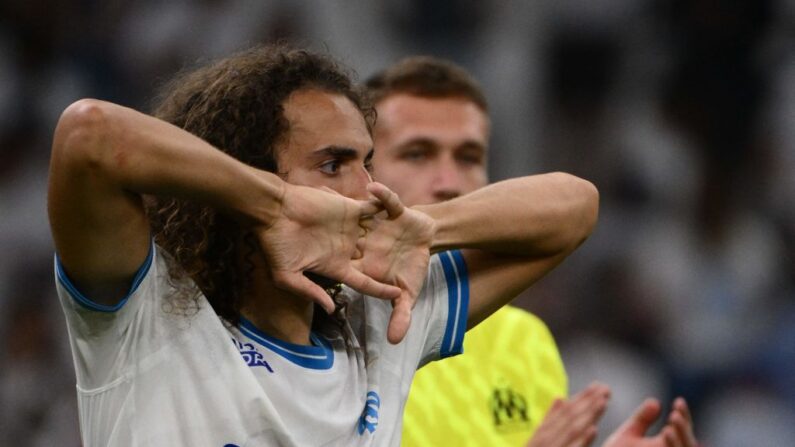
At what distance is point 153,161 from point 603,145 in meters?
3.57

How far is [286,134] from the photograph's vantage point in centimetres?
208

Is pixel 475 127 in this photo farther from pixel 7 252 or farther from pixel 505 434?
pixel 7 252

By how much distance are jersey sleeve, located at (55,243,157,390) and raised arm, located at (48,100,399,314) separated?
0.02 m

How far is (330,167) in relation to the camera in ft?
6.80

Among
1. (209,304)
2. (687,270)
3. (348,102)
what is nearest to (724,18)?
(687,270)

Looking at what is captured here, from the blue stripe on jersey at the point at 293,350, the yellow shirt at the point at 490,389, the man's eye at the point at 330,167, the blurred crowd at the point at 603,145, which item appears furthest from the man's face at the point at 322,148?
the blurred crowd at the point at 603,145

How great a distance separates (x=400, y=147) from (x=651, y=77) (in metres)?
2.08

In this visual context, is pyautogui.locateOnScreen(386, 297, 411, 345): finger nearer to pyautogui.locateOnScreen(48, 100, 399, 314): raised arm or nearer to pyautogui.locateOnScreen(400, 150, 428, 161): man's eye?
pyautogui.locateOnScreen(48, 100, 399, 314): raised arm

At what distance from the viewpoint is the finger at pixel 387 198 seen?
1.86 meters

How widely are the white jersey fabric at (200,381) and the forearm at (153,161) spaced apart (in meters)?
0.16

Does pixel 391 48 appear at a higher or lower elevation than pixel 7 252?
higher

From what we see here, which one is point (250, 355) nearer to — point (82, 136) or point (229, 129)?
point (229, 129)

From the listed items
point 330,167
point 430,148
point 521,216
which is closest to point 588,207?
point 521,216

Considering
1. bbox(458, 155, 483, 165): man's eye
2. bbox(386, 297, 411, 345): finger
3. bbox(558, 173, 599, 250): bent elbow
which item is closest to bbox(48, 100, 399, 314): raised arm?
bbox(386, 297, 411, 345): finger
